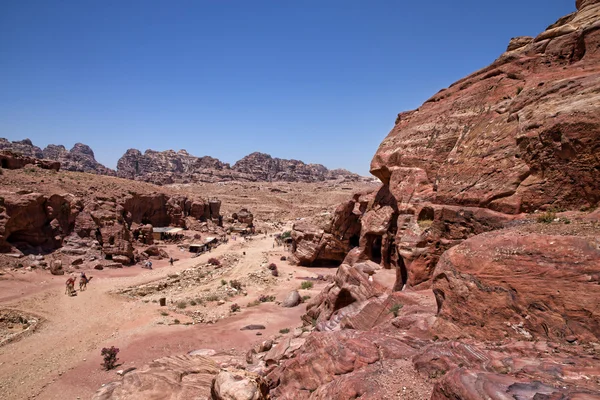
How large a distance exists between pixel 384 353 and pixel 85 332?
16.3 m

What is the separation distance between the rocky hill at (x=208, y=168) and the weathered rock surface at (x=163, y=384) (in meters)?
108

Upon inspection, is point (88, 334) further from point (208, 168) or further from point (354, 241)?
point (208, 168)

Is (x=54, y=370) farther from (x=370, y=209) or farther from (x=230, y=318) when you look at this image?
(x=370, y=209)

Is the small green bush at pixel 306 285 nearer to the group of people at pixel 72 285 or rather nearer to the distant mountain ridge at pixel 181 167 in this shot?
the group of people at pixel 72 285

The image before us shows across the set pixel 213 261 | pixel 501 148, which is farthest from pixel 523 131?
pixel 213 261

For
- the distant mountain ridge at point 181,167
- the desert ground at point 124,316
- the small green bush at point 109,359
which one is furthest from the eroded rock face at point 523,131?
the distant mountain ridge at point 181,167

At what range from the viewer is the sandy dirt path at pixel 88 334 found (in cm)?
1220

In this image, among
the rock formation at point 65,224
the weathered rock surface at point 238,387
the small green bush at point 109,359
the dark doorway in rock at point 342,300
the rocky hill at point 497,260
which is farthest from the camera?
the rock formation at point 65,224

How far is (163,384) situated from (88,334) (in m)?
10.2

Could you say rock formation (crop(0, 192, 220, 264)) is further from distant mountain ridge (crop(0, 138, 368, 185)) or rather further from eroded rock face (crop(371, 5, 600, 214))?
distant mountain ridge (crop(0, 138, 368, 185))

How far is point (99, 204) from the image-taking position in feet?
108

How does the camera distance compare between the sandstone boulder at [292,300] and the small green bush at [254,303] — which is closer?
the sandstone boulder at [292,300]

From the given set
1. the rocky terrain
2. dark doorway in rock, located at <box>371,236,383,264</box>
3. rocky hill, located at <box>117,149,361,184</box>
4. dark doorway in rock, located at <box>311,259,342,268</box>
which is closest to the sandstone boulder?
the rocky terrain

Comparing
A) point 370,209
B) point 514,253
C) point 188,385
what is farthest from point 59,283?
point 514,253
